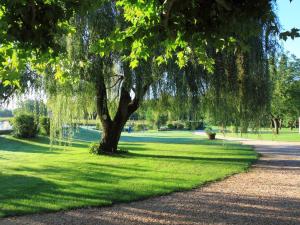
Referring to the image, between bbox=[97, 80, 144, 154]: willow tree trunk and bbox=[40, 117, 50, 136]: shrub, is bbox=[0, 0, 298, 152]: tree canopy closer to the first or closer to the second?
bbox=[97, 80, 144, 154]: willow tree trunk

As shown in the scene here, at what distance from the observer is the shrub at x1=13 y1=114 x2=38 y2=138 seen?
2519 centimetres

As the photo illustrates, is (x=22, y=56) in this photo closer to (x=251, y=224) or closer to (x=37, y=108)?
(x=251, y=224)

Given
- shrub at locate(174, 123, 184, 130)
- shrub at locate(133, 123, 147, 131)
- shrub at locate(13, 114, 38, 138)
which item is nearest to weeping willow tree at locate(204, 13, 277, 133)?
shrub at locate(13, 114, 38, 138)

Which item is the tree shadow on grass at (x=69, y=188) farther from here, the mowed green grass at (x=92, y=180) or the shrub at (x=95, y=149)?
the shrub at (x=95, y=149)

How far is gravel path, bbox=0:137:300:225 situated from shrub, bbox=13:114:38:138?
55.5ft

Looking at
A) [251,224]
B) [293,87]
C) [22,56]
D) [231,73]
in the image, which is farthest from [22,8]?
[293,87]

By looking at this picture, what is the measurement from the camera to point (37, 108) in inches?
580

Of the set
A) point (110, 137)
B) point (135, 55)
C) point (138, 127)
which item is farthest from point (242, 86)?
point (138, 127)

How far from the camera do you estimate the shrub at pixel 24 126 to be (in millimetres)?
25188

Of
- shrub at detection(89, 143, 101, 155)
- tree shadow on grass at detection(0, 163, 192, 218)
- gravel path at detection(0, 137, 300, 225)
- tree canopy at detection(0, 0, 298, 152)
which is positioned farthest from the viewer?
shrub at detection(89, 143, 101, 155)

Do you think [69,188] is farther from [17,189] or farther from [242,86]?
[242,86]

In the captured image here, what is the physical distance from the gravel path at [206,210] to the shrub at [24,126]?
16931 mm

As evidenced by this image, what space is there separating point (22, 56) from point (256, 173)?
9331mm

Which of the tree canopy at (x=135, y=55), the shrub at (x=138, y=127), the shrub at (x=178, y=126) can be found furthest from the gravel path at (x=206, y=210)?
the shrub at (x=138, y=127)
